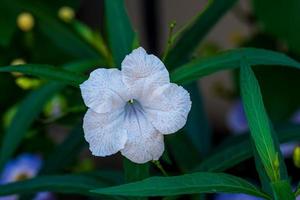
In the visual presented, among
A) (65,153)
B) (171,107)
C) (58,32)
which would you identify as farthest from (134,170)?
(58,32)

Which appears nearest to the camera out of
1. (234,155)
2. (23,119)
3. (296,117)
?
(234,155)

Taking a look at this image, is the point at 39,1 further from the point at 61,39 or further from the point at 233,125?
the point at 233,125

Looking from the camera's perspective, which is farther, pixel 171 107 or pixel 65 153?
pixel 65 153

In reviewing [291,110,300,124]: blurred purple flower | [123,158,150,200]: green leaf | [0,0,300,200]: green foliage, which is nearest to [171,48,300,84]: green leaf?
[0,0,300,200]: green foliage

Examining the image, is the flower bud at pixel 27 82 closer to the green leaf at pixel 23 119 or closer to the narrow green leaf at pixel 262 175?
the green leaf at pixel 23 119

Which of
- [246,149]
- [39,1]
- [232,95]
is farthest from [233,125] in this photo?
[246,149]

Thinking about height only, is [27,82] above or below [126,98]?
above

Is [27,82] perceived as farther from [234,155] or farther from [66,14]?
[234,155]

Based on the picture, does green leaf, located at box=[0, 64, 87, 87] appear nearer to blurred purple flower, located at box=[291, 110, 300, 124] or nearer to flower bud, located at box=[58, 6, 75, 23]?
flower bud, located at box=[58, 6, 75, 23]
